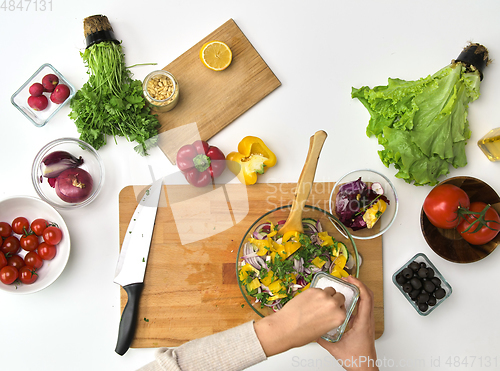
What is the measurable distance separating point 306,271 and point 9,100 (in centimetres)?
145

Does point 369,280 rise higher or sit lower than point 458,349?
higher

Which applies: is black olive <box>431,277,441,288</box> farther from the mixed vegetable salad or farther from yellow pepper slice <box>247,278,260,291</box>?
yellow pepper slice <box>247,278,260,291</box>

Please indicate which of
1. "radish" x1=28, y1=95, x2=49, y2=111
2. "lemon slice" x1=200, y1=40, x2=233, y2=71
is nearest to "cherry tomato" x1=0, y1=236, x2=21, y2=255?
"radish" x1=28, y1=95, x2=49, y2=111

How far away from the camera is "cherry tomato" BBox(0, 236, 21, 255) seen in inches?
54.6

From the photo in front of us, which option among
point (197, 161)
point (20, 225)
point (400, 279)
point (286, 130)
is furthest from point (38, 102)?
point (400, 279)

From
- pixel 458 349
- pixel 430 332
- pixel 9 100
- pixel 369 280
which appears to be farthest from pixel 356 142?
pixel 9 100

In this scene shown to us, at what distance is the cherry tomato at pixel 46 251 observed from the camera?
139 cm

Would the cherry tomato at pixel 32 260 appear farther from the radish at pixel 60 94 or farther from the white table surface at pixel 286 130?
the radish at pixel 60 94

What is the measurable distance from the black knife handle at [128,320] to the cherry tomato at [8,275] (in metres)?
0.41

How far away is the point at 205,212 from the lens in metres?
1.45

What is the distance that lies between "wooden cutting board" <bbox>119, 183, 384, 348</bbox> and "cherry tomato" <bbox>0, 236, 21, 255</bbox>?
42 cm

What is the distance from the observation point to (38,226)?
139cm

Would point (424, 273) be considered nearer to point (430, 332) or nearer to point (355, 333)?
point (430, 332)

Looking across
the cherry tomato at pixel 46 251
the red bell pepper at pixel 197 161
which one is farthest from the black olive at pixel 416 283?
the cherry tomato at pixel 46 251
